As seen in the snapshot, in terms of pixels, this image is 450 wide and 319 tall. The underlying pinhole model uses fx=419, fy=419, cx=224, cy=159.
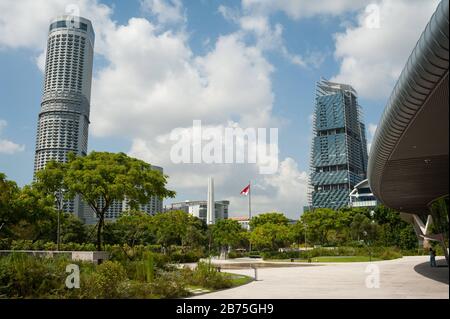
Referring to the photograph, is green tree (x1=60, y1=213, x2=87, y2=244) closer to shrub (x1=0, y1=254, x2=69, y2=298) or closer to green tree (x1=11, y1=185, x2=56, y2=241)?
green tree (x1=11, y1=185, x2=56, y2=241)

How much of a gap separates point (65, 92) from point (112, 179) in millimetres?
156899

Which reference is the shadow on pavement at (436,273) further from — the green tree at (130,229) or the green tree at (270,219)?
the green tree at (270,219)

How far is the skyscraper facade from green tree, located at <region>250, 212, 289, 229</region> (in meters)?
75.8

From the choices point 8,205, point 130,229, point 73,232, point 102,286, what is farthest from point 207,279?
point 130,229

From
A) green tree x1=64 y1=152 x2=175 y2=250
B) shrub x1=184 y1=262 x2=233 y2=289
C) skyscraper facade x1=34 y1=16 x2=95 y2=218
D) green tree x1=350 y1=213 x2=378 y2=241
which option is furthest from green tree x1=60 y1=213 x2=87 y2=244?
skyscraper facade x1=34 y1=16 x2=95 y2=218

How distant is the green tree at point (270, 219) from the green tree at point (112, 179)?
45.6 meters

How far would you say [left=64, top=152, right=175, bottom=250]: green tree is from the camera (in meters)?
28.0

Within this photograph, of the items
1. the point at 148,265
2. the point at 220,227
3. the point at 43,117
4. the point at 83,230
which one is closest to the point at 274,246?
the point at 220,227

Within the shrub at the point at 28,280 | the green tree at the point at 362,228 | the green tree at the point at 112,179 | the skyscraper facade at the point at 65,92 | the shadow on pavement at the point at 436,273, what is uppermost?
the skyscraper facade at the point at 65,92

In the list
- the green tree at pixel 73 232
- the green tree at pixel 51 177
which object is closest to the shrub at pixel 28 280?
the green tree at pixel 51 177

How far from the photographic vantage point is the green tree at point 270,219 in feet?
247

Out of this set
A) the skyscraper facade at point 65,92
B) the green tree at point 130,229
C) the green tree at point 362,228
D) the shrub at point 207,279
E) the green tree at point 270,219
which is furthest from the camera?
the skyscraper facade at point 65,92
